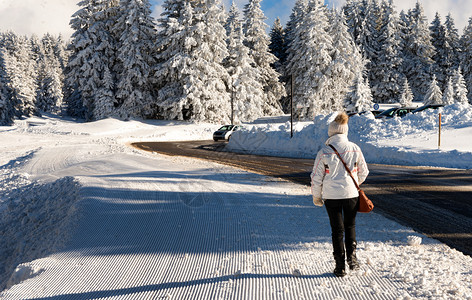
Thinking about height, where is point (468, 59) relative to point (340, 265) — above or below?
above

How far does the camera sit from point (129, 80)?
126 ft

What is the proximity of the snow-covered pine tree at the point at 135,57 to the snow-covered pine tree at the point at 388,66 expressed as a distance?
1414 inches

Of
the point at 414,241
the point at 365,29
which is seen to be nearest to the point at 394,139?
the point at 414,241

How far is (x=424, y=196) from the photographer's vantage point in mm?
7352

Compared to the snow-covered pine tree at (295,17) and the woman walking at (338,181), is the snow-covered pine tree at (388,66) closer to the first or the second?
the snow-covered pine tree at (295,17)

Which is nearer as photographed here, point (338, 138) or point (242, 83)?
point (338, 138)

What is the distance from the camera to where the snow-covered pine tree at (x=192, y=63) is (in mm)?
37125

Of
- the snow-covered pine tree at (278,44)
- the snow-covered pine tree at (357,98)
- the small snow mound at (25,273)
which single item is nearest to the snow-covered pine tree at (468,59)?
the snow-covered pine tree at (357,98)

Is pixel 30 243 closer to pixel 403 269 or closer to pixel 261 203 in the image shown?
pixel 261 203

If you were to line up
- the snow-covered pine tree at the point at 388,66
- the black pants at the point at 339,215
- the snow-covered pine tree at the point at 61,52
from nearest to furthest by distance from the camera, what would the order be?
the black pants at the point at 339,215 < the snow-covered pine tree at the point at 388,66 < the snow-covered pine tree at the point at 61,52

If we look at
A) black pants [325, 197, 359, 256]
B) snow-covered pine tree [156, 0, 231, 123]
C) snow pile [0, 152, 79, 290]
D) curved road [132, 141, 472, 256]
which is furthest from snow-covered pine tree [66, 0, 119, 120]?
black pants [325, 197, 359, 256]

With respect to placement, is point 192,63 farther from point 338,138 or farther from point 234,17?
point 338,138

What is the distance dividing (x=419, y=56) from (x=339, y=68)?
21579 millimetres

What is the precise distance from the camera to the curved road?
5180 millimetres
